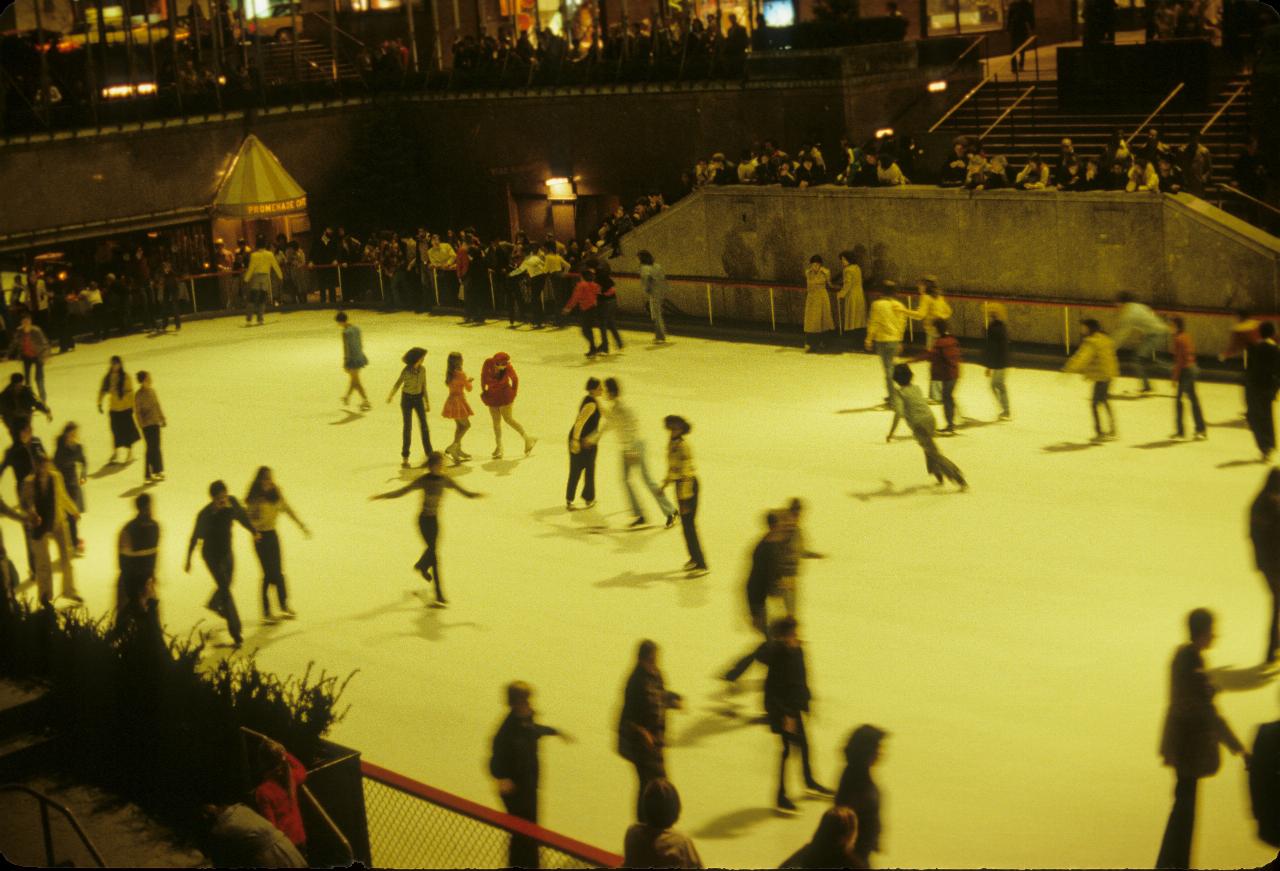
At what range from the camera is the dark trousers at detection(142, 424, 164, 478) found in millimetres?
19156

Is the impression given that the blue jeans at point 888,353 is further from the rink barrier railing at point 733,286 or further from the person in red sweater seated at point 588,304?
the person in red sweater seated at point 588,304

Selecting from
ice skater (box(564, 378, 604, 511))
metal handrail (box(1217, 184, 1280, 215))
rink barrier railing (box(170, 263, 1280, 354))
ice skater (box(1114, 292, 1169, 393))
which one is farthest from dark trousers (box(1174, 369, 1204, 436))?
ice skater (box(564, 378, 604, 511))

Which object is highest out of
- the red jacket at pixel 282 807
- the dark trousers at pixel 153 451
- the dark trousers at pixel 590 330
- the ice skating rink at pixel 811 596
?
the dark trousers at pixel 590 330

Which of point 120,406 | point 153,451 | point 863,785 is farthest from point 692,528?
point 120,406

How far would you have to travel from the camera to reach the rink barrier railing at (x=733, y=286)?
873 inches

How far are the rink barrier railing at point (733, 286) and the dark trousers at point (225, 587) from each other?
984 cm

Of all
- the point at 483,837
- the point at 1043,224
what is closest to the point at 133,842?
the point at 483,837

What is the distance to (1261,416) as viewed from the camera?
16125 millimetres

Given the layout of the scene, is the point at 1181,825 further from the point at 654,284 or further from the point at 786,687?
the point at 654,284

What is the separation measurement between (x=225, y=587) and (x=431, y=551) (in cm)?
178

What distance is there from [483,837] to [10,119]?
27.1 meters

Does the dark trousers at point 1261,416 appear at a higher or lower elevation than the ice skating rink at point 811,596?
higher

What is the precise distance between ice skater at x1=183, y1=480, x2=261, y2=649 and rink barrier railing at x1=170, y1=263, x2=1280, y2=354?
32.0ft

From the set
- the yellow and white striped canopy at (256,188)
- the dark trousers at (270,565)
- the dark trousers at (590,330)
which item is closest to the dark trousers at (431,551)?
the dark trousers at (270,565)
